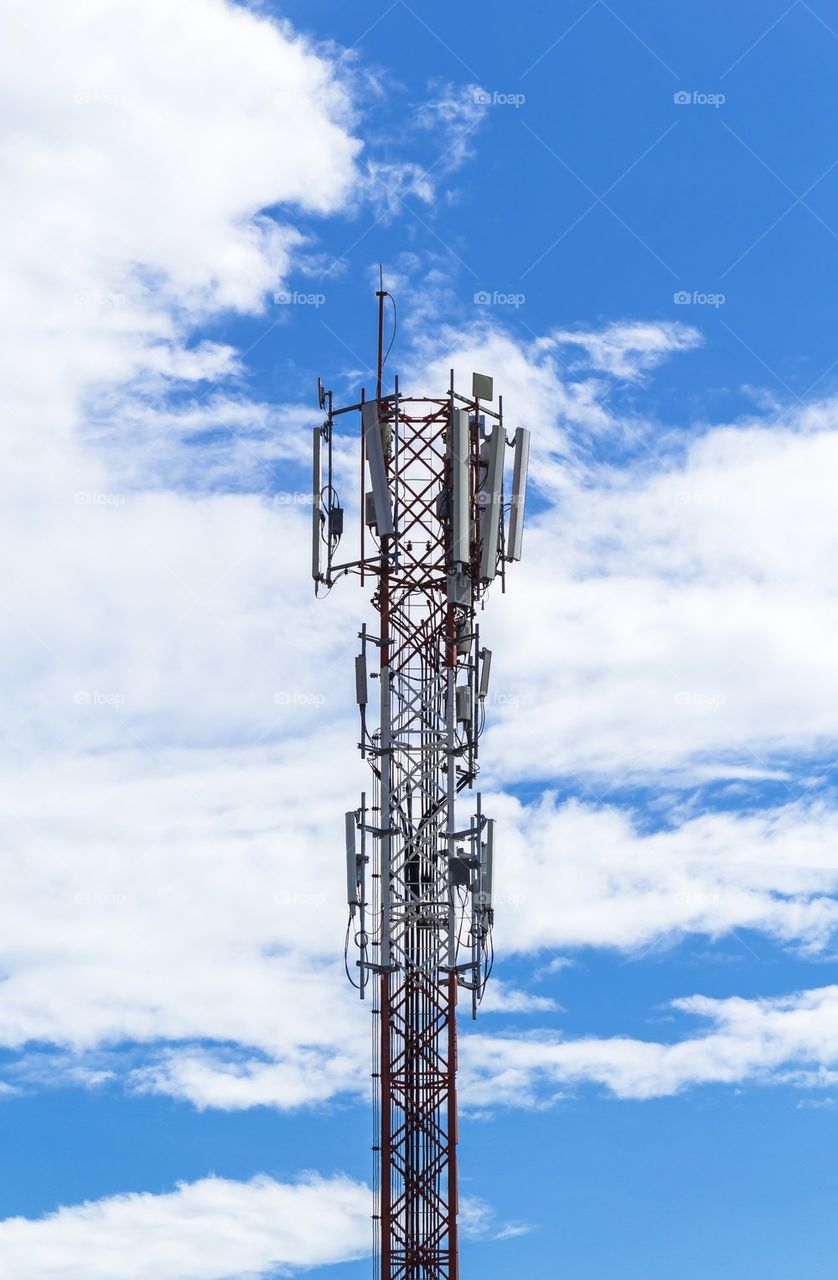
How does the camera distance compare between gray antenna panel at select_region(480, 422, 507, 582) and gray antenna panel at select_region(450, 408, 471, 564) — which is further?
gray antenna panel at select_region(480, 422, 507, 582)

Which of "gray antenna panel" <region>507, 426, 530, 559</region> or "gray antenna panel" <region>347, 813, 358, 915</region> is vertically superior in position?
"gray antenna panel" <region>507, 426, 530, 559</region>

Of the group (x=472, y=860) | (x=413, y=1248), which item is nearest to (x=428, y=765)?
(x=472, y=860)

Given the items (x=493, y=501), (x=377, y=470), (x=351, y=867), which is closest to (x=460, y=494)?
(x=493, y=501)

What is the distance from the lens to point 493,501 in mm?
65062

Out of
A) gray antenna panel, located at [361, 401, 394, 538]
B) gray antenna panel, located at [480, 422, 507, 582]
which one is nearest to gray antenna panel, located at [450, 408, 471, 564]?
gray antenna panel, located at [480, 422, 507, 582]

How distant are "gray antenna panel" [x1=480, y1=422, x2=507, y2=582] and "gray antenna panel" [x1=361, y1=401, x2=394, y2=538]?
8.09 feet

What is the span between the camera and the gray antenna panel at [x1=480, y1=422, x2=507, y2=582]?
6469 centimetres

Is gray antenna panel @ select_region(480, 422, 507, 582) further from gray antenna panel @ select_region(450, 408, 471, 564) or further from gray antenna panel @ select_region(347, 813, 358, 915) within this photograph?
gray antenna panel @ select_region(347, 813, 358, 915)

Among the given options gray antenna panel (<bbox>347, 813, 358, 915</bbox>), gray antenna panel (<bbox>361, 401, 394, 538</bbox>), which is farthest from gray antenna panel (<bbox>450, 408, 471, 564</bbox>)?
gray antenna panel (<bbox>347, 813, 358, 915</bbox>)

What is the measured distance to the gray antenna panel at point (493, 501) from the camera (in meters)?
64.7

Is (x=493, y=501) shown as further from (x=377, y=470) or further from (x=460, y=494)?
(x=377, y=470)

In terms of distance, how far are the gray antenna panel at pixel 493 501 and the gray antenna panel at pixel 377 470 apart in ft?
8.09

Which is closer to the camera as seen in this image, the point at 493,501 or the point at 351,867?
the point at 351,867

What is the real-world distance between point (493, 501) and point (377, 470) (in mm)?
3122
